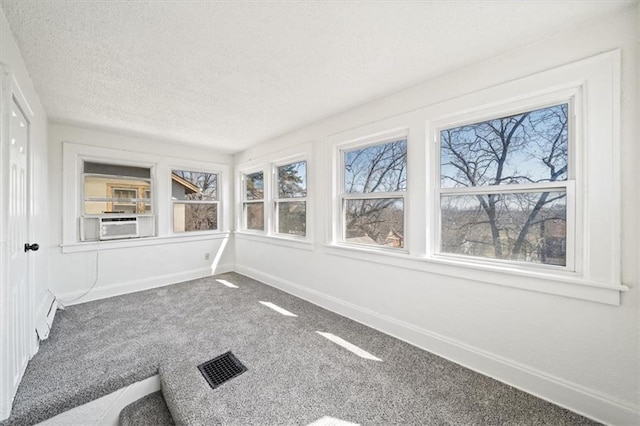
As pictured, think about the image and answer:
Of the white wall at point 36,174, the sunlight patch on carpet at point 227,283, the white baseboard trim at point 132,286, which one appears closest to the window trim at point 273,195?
the sunlight patch on carpet at point 227,283

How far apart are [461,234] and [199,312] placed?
2.90 metres

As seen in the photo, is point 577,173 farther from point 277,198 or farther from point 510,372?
point 277,198

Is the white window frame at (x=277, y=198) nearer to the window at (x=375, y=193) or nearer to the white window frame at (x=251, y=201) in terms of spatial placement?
the white window frame at (x=251, y=201)

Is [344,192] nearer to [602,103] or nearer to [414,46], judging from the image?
[414,46]

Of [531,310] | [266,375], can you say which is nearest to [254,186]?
[266,375]

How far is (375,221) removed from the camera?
8.75ft

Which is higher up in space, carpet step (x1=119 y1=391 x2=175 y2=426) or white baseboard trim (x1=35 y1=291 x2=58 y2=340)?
white baseboard trim (x1=35 y1=291 x2=58 y2=340)

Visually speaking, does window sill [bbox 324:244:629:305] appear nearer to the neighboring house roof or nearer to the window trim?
the window trim

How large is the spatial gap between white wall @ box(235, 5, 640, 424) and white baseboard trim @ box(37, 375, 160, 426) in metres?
1.87

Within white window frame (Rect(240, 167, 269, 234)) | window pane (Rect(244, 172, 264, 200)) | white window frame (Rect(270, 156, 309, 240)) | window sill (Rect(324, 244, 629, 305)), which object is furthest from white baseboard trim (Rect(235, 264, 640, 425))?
window pane (Rect(244, 172, 264, 200))

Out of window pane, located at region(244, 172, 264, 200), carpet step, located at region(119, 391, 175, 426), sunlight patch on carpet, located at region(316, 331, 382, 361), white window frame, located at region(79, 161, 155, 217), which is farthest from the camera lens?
window pane, located at region(244, 172, 264, 200)

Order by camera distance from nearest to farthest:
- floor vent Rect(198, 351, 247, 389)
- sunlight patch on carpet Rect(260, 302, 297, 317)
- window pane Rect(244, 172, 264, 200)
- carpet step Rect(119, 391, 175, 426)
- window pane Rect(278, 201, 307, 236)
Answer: carpet step Rect(119, 391, 175, 426), floor vent Rect(198, 351, 247, 389), sunlight patch on carpet Rect(260, 302, 297, 317), window pane Rect(278, 201, 307, 236), window pane Rect(244, 172, 264, 200)

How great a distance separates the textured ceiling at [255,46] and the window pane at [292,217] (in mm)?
1424

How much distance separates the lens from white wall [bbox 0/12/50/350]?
4.95 ft
